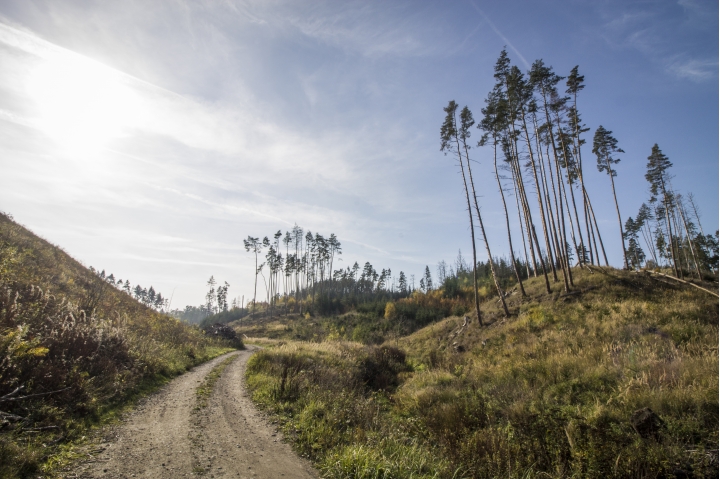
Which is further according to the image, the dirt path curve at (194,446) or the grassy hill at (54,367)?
the grassy hill at (54,367)

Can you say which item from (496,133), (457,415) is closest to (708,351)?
(457,415)

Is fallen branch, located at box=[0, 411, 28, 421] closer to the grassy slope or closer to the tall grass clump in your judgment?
the tall grass clump

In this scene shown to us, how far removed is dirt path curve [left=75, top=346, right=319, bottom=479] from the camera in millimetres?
5035

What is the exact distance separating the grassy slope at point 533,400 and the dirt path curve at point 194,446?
2.16 ft

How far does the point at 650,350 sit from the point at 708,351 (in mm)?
1390

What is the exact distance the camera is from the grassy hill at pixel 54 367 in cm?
532

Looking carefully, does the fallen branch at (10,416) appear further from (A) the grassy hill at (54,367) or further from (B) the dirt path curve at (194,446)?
(B) the dirt path curve at (194,446)

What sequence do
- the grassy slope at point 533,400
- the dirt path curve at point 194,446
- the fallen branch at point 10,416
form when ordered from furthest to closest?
1. the grassy slope at point 533,400
2. the fallen branch at point 10,416
3. the dirt path curve at point 194,446

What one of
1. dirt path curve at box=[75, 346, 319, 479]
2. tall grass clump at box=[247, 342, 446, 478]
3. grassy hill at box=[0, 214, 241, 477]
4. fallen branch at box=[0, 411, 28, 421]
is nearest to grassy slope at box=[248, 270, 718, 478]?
tall grass clump at box=[247, 342, 446, 478]

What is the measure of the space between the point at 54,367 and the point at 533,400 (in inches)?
500

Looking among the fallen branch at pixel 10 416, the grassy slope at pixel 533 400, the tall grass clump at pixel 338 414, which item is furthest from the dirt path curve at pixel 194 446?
the fallen branch at pixel 10 416

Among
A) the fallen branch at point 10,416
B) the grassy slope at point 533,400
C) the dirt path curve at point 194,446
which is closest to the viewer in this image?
the dirt path curve at point 194,446

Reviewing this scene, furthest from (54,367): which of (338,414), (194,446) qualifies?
(338,414)

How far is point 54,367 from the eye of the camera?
7461 millimetres
